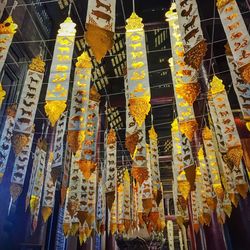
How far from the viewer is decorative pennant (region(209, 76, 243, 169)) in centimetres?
566

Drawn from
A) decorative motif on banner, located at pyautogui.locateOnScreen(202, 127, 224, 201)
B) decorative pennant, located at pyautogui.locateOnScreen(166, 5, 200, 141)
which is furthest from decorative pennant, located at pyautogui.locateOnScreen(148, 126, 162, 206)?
decorative pennant, located at pyautogui.locateOnScreen(166, 5, 200, 141)

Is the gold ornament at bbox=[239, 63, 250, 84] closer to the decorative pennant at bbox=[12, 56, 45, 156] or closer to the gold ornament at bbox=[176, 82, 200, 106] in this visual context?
the gold ornament at bbox=[176, 82, 200, 106]

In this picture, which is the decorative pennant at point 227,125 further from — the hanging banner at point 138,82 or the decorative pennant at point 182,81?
the hanging banner at point 138,82

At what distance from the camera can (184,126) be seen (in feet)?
17.3

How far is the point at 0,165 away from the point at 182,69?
4.68m

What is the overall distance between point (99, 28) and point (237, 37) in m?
2.30

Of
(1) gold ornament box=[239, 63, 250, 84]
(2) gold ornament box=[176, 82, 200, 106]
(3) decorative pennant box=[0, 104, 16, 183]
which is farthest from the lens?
(3) decorative pennant box=[0, 104, 16, 183]

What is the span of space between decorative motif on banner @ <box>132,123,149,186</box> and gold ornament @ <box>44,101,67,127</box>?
2107 millimetres

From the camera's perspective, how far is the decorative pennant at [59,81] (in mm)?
4777

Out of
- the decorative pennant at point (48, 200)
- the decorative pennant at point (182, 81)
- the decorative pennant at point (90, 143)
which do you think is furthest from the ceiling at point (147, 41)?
the decorative pennant at point (48, 200)

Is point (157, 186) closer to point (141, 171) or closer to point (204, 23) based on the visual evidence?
point (141, 171)

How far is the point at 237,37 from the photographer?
13.5ft

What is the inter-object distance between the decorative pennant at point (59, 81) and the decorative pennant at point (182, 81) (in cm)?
209

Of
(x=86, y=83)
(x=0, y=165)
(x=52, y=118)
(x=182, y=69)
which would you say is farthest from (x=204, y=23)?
(x=0, y=165)
